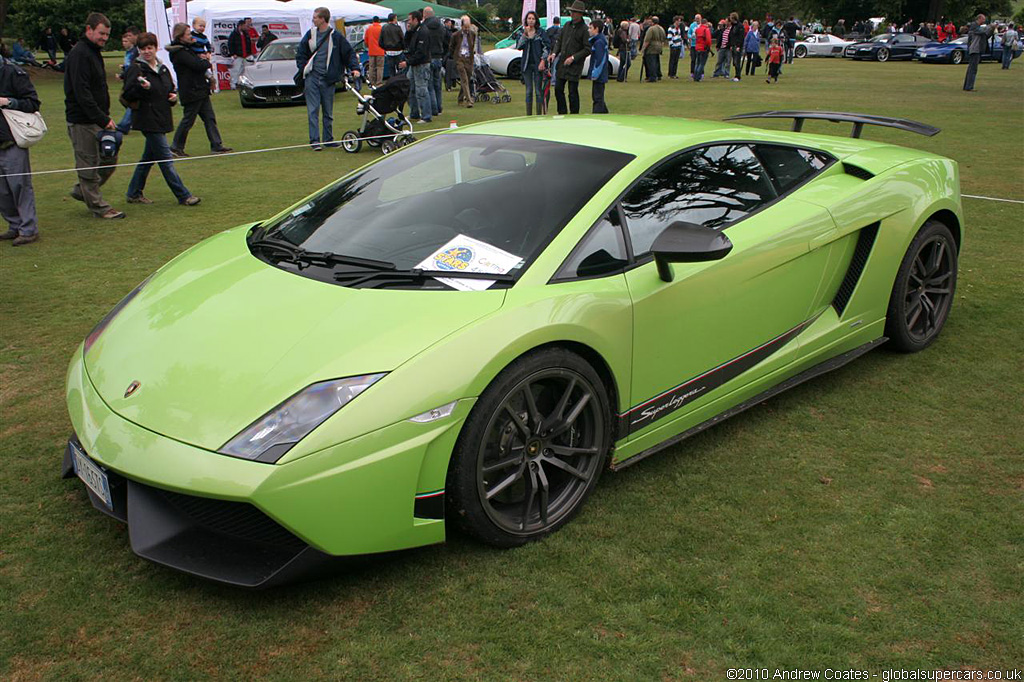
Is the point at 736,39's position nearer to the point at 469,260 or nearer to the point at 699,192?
the point at 699,192

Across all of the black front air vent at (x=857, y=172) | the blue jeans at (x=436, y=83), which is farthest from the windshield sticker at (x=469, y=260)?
the blue jeans at (x=436, y=83)

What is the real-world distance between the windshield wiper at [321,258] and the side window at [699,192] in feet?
3.15

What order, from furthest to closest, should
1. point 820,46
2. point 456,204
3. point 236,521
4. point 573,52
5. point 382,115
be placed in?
A: point 820,46, point 573,52, point 382,115, point 456,204, point 236,521

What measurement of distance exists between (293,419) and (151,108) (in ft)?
23.1

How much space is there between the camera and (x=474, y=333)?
2785 mm

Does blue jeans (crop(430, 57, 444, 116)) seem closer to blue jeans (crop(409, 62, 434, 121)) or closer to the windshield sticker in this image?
blue jeans (crop(409, 62, 434, 121))

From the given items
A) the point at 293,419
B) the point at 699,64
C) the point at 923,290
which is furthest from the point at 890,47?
the point at 293,419

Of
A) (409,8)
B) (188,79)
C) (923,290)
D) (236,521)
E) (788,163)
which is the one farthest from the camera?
(409,8)

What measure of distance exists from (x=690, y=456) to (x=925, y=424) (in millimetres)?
1163

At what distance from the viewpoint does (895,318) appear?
457cm

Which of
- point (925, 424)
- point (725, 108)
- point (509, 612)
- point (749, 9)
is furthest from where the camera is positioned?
point (749, 9)

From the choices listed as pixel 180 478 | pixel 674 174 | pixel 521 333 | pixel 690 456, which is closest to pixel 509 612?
pixel 521 333

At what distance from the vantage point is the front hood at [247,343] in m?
2.66

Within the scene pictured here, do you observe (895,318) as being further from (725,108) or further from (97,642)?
(725,108)
